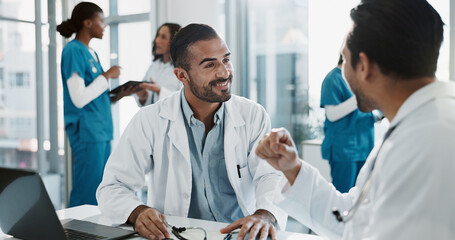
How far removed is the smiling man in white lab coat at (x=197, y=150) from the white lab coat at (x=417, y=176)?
72 centimetres

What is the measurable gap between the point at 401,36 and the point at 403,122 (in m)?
0.16

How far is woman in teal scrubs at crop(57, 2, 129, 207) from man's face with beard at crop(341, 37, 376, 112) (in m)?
2.19

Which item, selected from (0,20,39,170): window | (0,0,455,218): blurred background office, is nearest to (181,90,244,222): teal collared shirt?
(0,0,455,218): blurred background office

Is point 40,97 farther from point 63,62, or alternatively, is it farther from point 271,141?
point 271,141

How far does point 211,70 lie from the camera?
1772 mm

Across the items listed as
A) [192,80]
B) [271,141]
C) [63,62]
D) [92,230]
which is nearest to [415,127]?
[271,141]

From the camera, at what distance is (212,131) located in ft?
5.66

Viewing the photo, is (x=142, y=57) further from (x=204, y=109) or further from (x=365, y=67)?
(x=365, y=67)

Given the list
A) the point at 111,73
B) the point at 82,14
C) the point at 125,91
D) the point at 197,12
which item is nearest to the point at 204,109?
the point at 111,73

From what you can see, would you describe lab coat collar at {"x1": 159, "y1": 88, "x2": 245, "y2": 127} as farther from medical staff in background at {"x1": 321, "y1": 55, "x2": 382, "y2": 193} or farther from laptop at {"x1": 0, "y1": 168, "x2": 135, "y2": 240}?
medical staff in background at {"x1": 321, "y1": 55, "x2": 382, "y2": 193}

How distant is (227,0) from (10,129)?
2.23 meters

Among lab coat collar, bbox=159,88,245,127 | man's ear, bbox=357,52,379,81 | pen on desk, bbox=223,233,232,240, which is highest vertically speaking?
man's ear, bbox=357,52,379,81

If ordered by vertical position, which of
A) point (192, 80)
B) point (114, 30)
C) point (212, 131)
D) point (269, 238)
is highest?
point (114, 30)

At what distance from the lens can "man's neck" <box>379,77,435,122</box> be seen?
2.97 feet
